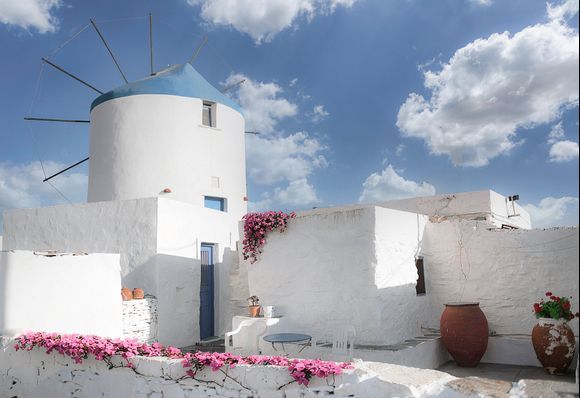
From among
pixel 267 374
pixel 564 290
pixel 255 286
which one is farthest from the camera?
pixel 255 286

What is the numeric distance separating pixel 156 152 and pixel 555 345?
1140 centimetres

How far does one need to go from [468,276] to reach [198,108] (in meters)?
9.63

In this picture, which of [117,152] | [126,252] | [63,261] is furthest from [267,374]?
[117,152]

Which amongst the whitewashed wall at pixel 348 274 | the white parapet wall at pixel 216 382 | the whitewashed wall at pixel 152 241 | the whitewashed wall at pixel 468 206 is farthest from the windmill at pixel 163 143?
the white parapet wall at pixel 216 382

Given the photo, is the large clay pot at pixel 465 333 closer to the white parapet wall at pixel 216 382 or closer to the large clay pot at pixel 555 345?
the large clay pot at pixel 555 345

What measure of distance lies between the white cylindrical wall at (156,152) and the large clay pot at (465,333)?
8.59 m

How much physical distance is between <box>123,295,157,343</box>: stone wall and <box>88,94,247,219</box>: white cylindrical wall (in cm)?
503

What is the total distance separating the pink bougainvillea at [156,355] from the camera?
4414 millimetres

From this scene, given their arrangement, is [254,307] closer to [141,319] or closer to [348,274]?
[348,274]

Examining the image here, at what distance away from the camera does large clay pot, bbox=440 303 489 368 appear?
805 centimetres

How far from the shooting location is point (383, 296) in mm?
8266

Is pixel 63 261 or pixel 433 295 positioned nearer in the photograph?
pixel 63 261

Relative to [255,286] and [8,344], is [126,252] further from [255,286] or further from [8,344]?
[8,344]

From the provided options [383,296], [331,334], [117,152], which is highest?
[117,152]
